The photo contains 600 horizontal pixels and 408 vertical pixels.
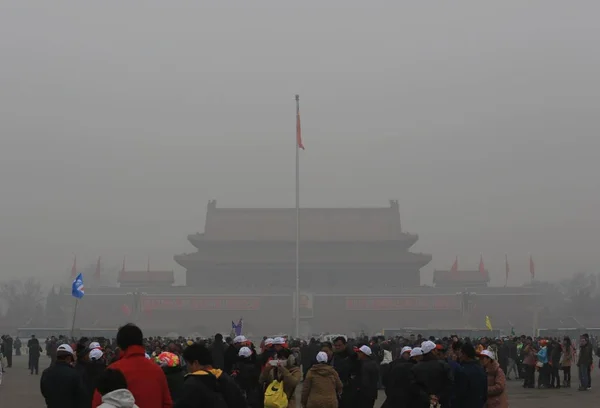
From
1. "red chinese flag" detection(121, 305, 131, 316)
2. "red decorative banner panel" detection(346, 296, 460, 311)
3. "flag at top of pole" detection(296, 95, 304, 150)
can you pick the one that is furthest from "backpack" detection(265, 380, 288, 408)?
"red chinese flag" detection(121, 305, 131, 316)

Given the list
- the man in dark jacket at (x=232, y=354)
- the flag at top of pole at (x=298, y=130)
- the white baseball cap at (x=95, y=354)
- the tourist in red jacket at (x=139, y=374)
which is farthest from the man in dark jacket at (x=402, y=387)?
the flag at top of pole at (x=298, y=130)

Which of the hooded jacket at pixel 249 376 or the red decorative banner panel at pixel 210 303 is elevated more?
the red decorative banner panel at pixel 210 303

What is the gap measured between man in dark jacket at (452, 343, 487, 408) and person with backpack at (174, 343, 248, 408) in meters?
2.65

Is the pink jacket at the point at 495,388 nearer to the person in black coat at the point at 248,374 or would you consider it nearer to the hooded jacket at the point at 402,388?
the hooded jacket at the point at 402,388

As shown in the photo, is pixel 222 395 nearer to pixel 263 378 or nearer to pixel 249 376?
pixel 263 378

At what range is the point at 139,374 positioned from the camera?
4910mm

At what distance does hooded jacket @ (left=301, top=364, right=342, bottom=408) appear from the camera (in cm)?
730

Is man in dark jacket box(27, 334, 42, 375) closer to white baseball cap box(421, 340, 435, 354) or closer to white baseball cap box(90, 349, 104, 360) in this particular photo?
white baseball cap box(90, 349, 104, 360)

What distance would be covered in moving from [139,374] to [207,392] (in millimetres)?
383

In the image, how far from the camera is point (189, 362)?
16.8 ft

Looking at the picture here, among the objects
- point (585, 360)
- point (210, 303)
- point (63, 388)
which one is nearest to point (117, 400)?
point (63, 388)

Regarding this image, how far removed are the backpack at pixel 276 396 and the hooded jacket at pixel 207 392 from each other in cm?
250

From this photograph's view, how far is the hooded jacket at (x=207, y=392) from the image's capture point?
4.91 metres

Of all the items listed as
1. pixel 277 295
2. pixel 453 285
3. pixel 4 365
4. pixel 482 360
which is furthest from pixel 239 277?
pixel 482 360
